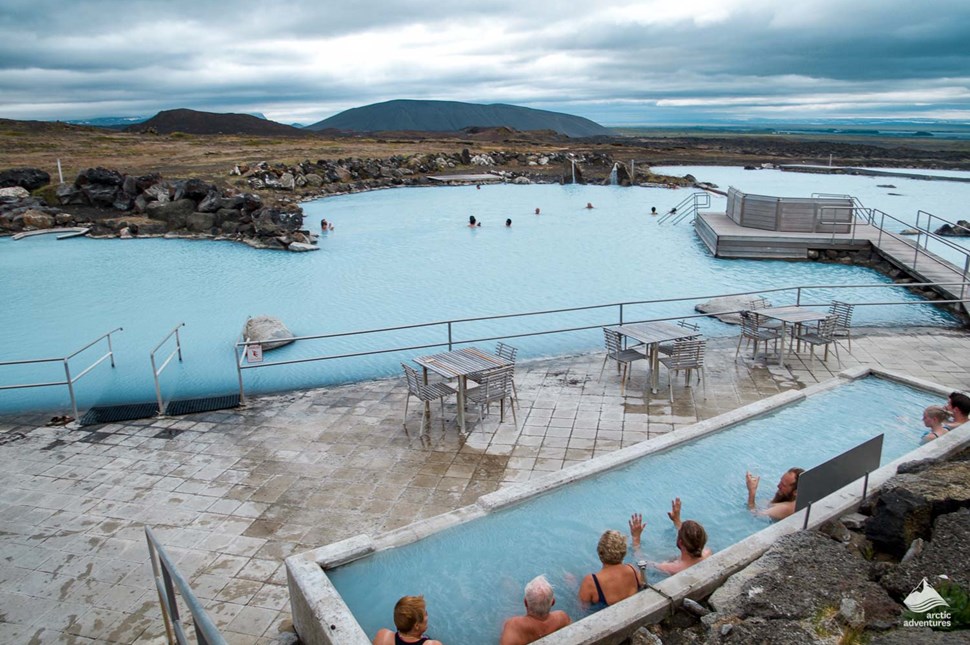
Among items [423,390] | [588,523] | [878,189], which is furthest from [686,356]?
[878,189]

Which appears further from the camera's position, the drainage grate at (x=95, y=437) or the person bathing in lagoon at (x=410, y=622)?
the drainage grate at (x=95, y=437)

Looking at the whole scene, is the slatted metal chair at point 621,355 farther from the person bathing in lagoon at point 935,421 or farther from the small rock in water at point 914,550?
the small rock in water at point 914,550

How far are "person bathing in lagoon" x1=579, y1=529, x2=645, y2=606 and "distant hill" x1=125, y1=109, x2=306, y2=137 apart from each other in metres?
125

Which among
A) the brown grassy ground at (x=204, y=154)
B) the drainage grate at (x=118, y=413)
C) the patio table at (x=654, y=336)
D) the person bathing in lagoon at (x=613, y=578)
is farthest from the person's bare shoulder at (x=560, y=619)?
the brown grassy ground at (x=204, y=154)

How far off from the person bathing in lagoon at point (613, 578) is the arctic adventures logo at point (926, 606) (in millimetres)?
1549

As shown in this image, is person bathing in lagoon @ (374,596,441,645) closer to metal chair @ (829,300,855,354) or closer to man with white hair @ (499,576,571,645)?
man with white hair @ (499,576,571,645)

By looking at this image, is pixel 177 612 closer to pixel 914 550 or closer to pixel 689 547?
pixel 689 547

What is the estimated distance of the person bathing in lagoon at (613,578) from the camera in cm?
443

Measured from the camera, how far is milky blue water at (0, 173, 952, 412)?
11.7m

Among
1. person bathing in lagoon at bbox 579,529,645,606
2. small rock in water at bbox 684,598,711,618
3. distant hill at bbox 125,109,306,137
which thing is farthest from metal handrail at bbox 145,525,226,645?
distant hill at bbox 125,109,306,137

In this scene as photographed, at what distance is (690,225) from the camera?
27.6 meters

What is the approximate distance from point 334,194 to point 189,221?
1375 centimetres

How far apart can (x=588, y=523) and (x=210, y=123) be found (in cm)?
14081

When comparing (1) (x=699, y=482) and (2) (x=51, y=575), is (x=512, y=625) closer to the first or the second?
(1) (x=699, y=482)
